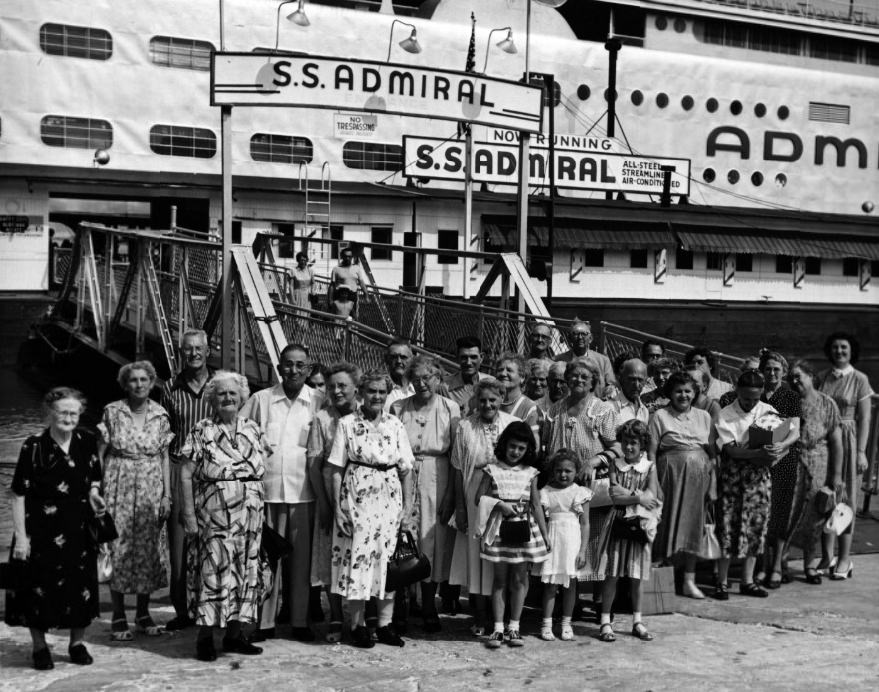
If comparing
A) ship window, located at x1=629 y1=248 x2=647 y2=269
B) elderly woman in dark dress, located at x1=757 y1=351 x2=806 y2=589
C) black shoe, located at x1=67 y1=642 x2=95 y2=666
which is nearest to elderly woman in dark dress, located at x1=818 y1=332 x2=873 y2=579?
elderly woman in dark dress, located at x1=757 y1=351 x2=806 y2=589

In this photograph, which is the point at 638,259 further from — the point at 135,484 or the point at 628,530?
the point at 135,484

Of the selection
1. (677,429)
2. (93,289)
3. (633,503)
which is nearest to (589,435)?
(633,503)

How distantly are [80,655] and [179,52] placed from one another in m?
22.4

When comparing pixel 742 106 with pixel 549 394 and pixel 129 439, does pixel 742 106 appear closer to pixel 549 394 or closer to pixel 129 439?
pixel 549 394

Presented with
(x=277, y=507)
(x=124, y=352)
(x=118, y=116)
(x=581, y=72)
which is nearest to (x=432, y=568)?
(x=277, y=507)

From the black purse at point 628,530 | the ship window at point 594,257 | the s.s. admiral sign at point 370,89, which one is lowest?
the black purse at point 628,530

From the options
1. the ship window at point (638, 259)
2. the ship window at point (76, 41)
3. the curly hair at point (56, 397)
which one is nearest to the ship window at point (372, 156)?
the ship window at point (76, 41)

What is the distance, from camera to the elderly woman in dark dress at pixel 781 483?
7.88 meters

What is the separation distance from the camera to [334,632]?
632 centimetres

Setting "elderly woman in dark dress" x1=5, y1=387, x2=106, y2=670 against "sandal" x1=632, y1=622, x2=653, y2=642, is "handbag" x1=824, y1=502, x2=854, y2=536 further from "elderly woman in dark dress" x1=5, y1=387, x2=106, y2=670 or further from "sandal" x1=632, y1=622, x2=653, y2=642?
"elderly woman in dark dress" x1=5, y1=387, x2=106, y2=670

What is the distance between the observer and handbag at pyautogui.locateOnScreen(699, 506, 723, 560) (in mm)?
7484

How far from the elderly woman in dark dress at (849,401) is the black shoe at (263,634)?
4.55 metres

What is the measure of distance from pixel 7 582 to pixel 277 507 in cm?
151

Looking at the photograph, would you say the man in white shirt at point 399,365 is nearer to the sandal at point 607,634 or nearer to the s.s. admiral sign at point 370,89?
the sandal at point 607,634
